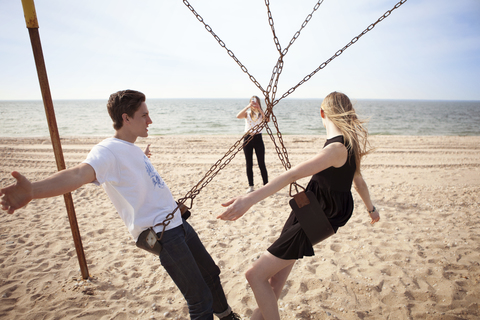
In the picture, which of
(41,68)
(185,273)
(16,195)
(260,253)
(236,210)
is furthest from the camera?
(260,253)

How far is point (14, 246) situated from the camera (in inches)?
153

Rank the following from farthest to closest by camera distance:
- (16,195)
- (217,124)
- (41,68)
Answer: (217,124) < (41,68) < (16,195)

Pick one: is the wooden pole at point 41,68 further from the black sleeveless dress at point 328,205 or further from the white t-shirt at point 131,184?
the black sleeveless dress at point 328,205

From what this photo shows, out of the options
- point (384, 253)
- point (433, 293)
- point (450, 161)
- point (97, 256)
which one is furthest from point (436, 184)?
A: point (97, 256)

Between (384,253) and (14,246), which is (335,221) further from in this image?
(14,246)

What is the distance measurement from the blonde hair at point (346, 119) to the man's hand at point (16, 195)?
1.84 m

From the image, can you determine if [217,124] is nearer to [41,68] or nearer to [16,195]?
[41,68]

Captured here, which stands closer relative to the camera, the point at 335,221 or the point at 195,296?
the point at 195,296

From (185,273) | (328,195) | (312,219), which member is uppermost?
(328,195)

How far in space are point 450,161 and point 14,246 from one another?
1154cm

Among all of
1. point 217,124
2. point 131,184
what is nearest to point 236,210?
point 131,184

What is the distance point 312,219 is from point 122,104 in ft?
5.00

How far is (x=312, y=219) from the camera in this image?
71.2 inches

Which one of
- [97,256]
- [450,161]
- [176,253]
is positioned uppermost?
[176,253]
